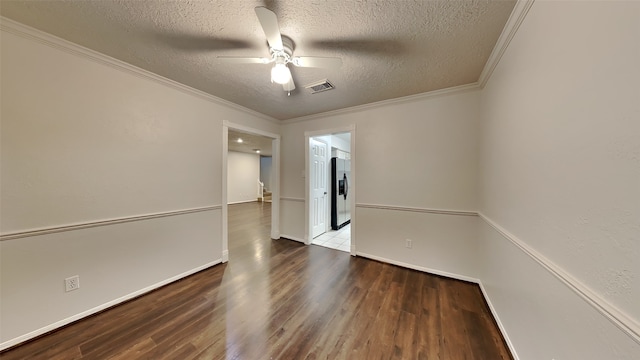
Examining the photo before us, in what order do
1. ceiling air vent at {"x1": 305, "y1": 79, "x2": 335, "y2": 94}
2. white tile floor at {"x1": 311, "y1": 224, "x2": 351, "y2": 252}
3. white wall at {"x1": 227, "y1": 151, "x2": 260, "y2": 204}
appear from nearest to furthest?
ceiling air vent at {"x1": 305, "y1": 79, "x2": 335, "y2": 94}
white tile floor at {"x1": 311, "y1": 224, "x2": 351, "y2": 252}
white wall at {"x1": 227, "y1": 151, "x2": 260, "y2": 204}

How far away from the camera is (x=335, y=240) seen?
4.05 meters

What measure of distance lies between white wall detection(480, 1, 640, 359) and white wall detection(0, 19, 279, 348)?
128 inches

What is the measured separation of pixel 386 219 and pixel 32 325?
11.8 ft

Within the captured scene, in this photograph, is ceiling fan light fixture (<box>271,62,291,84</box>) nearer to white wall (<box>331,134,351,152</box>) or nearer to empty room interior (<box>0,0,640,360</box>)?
empty room interior (<box>0,0,640,360</box>)

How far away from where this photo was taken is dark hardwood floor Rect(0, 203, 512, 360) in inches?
59.9

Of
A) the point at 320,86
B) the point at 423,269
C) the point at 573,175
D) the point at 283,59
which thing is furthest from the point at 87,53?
the point at 423,269

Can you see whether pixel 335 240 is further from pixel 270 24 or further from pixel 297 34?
pixel 270 24

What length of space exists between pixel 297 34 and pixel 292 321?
244 centimetres

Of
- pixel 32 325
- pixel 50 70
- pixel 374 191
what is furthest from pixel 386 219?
pixel 50 70

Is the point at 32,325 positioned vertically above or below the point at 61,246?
below

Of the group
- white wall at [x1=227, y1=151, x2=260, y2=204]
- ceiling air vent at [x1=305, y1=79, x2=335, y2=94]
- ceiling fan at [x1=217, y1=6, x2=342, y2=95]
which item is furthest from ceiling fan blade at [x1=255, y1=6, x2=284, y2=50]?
white wall at [x1=227, y1=151, x2=260, y2=204]

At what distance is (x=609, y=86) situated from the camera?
69 cm

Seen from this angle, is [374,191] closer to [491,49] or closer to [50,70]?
[491,49]

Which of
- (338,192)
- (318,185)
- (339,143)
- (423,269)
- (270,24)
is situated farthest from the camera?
(339,143)
